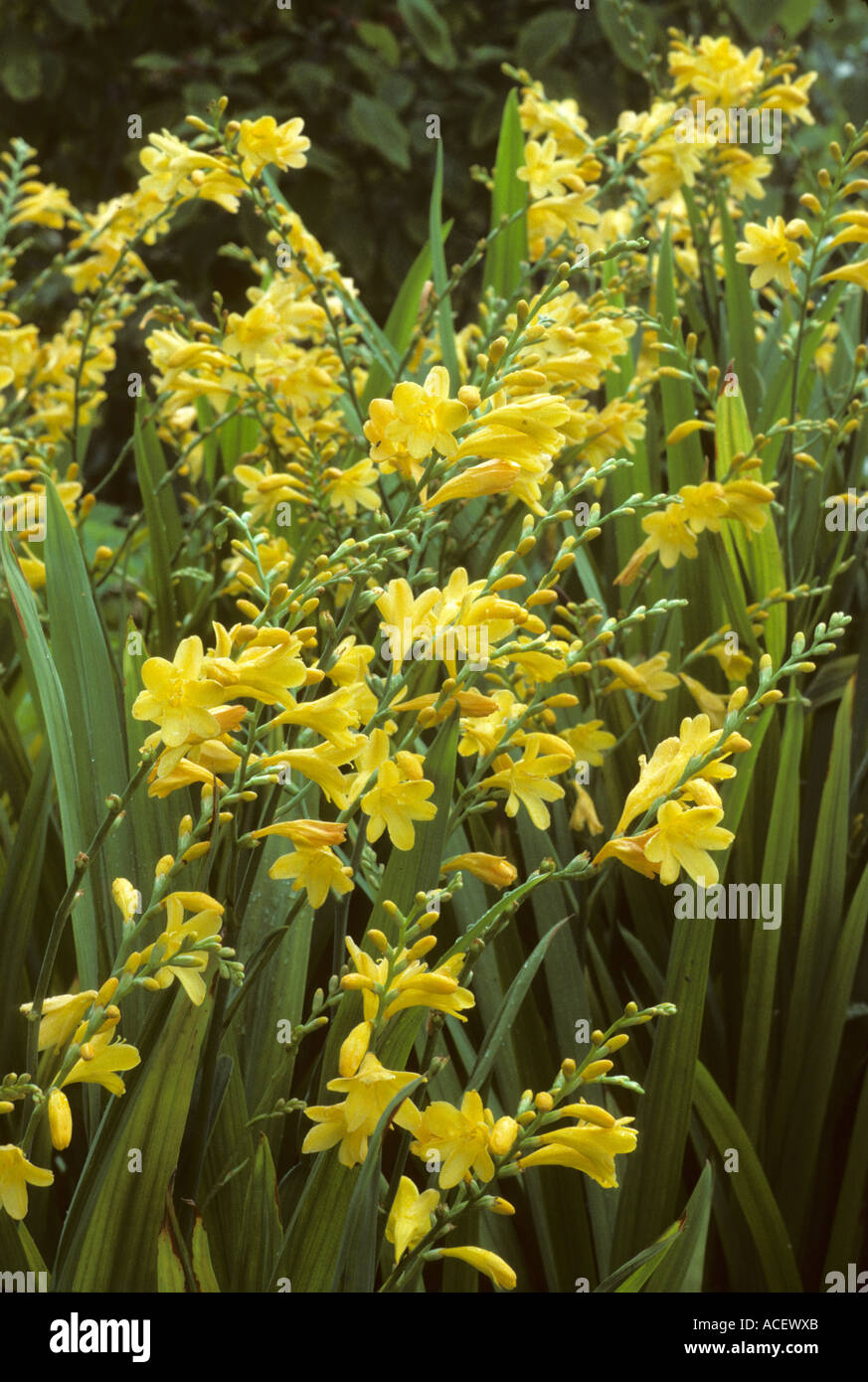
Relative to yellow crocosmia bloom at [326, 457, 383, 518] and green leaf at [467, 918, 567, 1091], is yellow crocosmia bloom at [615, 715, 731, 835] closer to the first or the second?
green leaf at [467, 918, 567, 1091]

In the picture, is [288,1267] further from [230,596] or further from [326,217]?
[326,217]

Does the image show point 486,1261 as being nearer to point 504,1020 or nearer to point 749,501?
point 504,1020

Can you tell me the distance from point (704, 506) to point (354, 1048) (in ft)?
2.30

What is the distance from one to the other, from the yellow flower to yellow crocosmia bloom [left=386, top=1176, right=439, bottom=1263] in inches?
2.4

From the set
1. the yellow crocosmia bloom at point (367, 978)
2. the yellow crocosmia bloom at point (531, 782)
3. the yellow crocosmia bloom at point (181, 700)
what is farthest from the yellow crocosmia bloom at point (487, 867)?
the yellow crocosmia bloom at point (181, 700)

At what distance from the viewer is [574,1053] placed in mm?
1083

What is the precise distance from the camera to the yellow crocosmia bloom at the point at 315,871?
2.59ft

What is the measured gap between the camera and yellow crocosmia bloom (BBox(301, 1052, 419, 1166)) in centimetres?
75

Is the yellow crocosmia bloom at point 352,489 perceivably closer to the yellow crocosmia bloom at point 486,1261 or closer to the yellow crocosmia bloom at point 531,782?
the yellow crocosmia bloom at point 531,782

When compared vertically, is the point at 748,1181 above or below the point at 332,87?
below

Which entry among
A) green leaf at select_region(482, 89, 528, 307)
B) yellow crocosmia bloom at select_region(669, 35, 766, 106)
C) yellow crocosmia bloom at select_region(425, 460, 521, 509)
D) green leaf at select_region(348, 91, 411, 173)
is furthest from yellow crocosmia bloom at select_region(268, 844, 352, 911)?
green leaf at select_region(348, 91, 411, 173)

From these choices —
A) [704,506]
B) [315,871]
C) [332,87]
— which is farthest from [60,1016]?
[332,87]

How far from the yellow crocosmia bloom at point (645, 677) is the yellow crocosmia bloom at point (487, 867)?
1.02ft

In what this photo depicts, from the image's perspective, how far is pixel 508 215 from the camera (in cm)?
165
